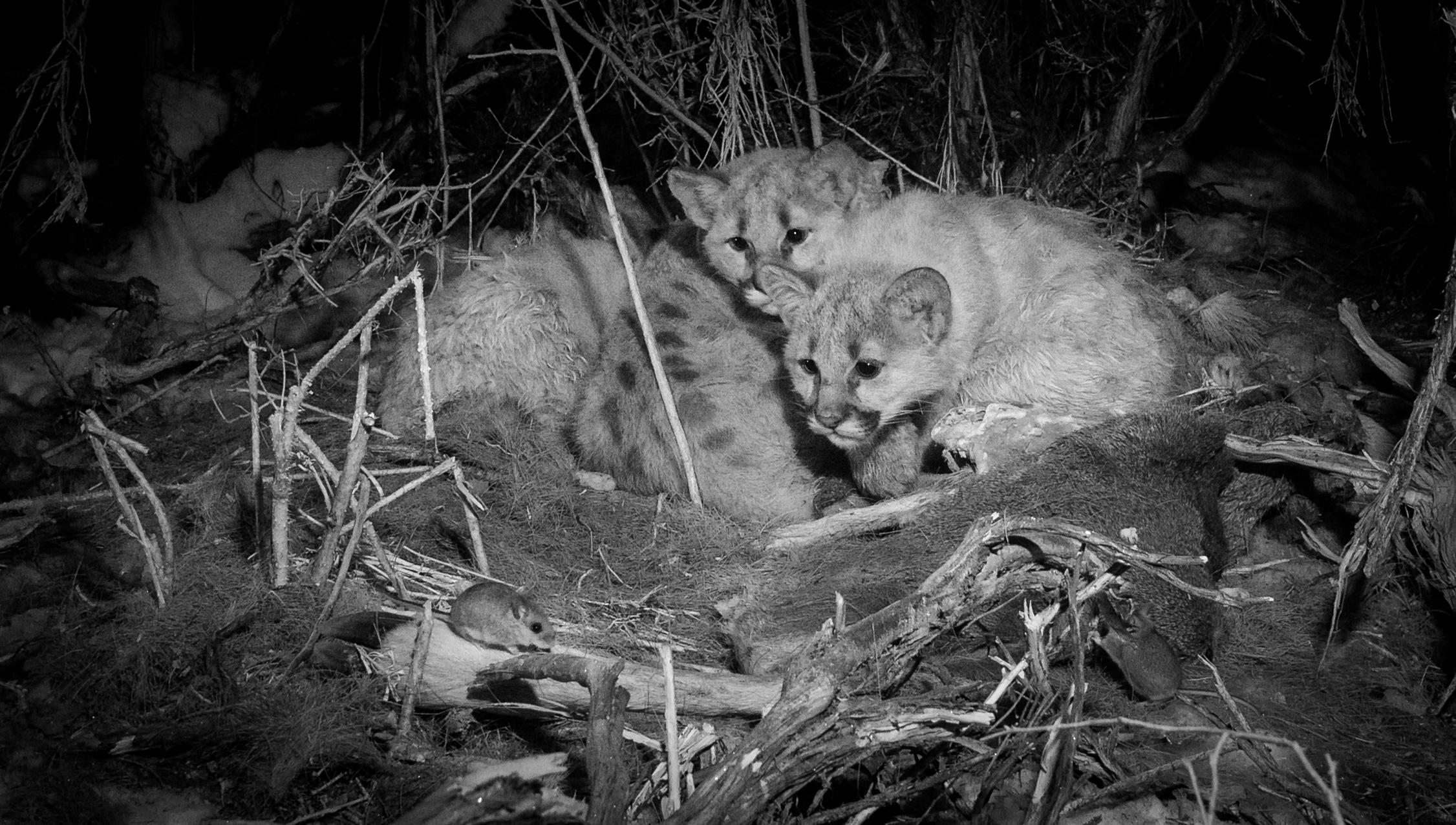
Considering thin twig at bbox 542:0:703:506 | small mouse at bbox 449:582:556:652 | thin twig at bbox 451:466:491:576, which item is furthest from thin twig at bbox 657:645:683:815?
thin twig at bbox 542:0:703:506

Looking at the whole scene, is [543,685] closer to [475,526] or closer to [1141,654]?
[475,526]

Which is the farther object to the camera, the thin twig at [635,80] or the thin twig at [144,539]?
the thin twig at [635,80]

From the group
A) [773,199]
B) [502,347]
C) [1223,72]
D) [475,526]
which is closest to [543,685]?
[475,526]

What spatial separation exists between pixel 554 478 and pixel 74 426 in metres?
2.37

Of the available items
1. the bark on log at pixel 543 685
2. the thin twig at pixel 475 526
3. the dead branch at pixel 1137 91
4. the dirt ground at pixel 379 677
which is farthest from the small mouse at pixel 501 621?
the dead branch at pixel 1137 91

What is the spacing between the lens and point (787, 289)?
423cm

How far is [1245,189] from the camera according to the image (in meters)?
6.02

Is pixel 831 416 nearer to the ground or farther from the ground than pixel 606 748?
farther from the ground

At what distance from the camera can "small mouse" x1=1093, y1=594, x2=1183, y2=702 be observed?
317 cm

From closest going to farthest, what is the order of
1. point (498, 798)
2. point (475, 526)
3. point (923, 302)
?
point (498, 798) → point (475, 526) → point (923, 302)

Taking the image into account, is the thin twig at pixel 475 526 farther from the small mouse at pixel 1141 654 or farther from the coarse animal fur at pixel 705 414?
the small mouse at pixel 1141 654

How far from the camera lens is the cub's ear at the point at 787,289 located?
4.18 metres

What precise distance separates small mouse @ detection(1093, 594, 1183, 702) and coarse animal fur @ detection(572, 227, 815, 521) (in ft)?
A: 4.86

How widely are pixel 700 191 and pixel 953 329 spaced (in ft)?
4.96
